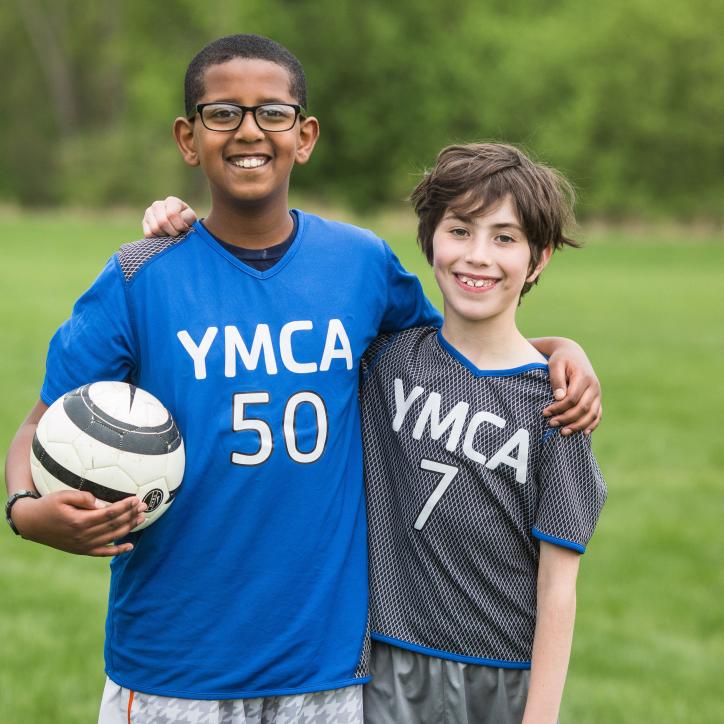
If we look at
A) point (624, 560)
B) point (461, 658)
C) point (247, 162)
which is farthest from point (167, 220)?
point (624, 560)

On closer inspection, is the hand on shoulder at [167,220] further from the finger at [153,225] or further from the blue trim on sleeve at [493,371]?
the blue trim on sleeve at [493,371]

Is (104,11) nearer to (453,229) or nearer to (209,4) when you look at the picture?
(209,4)

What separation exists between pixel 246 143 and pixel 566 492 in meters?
1.11

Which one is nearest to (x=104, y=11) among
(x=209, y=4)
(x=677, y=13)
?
(x=209, y=4)

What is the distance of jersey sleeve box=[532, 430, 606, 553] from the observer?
8.45ft

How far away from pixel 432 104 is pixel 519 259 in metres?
46.8

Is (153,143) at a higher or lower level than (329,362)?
higher

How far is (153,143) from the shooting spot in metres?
44.4

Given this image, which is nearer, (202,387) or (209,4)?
(202,387)

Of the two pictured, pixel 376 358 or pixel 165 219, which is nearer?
pixel 165 219

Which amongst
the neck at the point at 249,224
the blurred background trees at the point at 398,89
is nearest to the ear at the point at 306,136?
the neck at the point at 249,224

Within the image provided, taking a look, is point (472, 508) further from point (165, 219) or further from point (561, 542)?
point (165, 219)

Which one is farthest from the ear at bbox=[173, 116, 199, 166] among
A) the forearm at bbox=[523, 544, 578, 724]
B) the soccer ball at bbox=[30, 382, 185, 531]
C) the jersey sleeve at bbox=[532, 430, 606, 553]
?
the forearm at bbox=[523, 544, 578, 724]

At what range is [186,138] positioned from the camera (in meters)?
2.83
